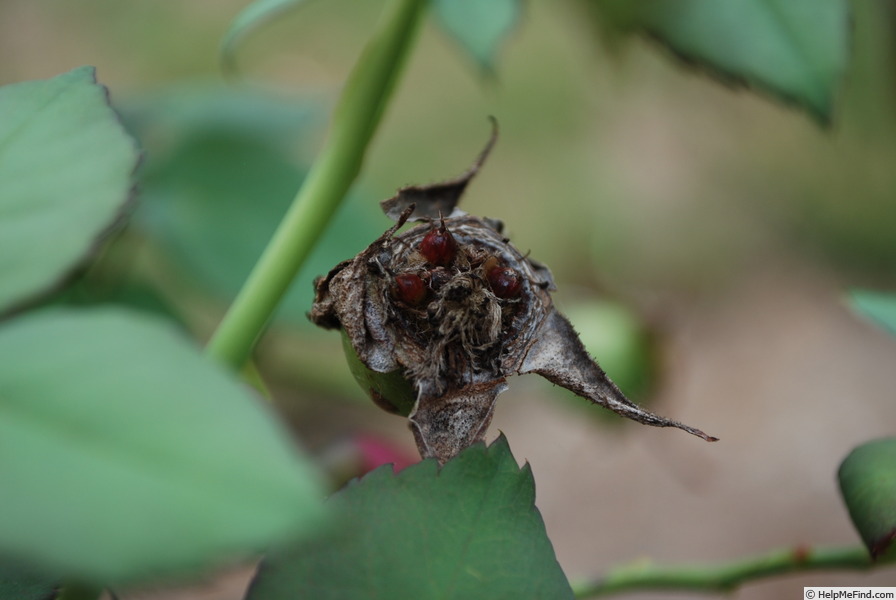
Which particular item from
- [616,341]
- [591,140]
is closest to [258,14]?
[616,341]

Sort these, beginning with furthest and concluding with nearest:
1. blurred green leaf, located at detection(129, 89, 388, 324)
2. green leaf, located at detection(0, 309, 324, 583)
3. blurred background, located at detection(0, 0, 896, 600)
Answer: blurred background, located at detection(0, 0, 896, 600) → blurred green leaf, located at detection(129, 89, 388, 324) → green leaf, located at detection(0, 309, 324, 583)

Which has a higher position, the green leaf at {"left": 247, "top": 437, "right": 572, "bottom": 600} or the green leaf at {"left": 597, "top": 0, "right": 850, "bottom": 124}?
the green leaf at {"left": 597, "top": 0, "right": 850, "bottom": 124}

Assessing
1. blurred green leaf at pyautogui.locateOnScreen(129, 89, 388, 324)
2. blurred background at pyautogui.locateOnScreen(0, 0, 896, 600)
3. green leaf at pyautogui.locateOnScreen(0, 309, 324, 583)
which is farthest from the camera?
blurred background at pyautogui.locateOnScreen(0, 0, 896, 600)

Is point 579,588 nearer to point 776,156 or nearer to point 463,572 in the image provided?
point 463,572

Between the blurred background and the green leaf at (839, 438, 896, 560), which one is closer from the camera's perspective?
the green leaf at (839, 438, 896, 560)

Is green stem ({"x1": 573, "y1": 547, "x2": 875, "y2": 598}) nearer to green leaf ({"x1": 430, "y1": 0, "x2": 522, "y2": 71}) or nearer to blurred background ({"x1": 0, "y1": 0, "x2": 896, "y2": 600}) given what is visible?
green leaf ({"x1": 430, "y1": 0, "x2": 522, "y2": 71})

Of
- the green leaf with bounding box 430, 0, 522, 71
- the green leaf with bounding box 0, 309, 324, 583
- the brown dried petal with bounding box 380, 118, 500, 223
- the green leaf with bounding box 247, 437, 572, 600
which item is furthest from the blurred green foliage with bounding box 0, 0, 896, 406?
the green leaf with bounding box 0, 309, 324, 583

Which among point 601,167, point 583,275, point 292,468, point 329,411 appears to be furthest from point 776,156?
point 292,468
